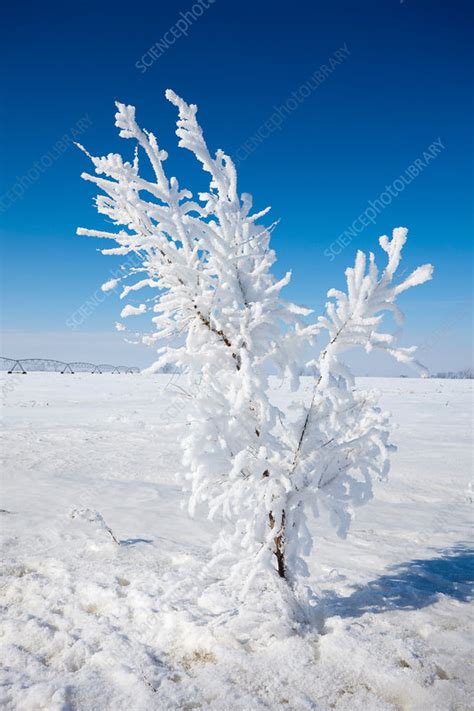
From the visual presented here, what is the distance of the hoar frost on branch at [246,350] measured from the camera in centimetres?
334

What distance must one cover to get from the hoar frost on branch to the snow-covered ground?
518 mm

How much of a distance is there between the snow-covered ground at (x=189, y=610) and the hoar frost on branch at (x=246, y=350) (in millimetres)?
518

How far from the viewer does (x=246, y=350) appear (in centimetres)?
351

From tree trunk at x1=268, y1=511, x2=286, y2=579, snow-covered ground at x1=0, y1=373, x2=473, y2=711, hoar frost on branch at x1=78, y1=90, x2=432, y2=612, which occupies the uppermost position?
hoar frost on branch at x1=78, y1=90, x2=432, y2=612

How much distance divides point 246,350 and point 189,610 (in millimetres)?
2227

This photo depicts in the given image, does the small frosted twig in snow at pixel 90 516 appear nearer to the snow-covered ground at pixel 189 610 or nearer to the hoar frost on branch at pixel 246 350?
the snow-covered ground at pixel 189 610

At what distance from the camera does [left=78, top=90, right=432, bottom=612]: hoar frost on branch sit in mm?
3344

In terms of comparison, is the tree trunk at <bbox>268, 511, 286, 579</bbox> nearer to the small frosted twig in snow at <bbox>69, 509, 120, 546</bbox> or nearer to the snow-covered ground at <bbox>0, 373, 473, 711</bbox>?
the snow-covered ground at <bbox>0, 373, 473, 711</bbox>

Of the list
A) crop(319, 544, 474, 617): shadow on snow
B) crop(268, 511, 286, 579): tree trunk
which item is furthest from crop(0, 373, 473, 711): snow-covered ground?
crop(268, 511, 286, 579): tree trunk

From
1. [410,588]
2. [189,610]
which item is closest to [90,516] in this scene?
[189,610]

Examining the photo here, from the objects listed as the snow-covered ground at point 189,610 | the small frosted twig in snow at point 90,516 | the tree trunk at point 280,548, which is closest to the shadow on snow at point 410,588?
the snow-covered ground at point 189,610

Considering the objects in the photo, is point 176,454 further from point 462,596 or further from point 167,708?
point 167,708

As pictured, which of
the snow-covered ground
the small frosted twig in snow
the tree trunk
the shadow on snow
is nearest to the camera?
the snow-covered ground

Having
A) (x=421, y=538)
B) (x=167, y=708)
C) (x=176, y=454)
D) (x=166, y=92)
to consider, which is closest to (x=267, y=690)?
(x=167, y=708)
